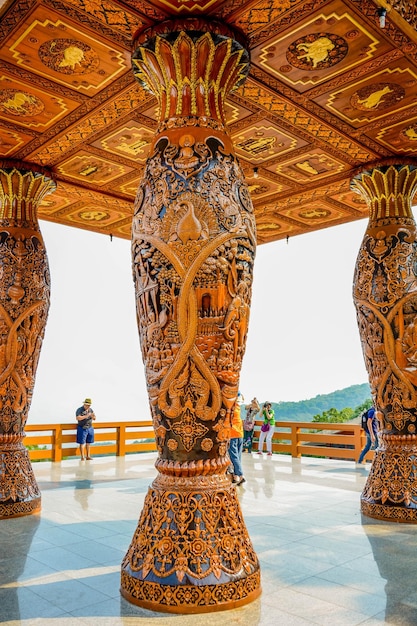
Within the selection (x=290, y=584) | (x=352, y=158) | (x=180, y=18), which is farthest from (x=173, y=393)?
(x=352, y=158)

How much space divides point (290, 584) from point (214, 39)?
378 centimetres

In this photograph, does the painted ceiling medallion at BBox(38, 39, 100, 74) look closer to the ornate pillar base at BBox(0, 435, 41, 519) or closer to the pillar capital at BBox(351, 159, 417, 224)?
the pillar capital at BBox(351, 159, 417, 224)

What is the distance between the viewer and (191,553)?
10.6 feet

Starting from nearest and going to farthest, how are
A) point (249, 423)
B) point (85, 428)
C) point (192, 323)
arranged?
point (192, 323) < point (85, 428) < point (249, 423)

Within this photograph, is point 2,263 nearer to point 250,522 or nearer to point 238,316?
point 238,316

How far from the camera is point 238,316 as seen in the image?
3535 millimetres

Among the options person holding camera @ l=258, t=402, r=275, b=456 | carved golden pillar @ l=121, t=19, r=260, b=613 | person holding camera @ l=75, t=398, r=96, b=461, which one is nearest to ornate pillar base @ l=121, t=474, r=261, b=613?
carved golden pillar @ l=121, t=19, r=260, b=613

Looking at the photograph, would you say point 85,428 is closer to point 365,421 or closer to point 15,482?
point 15,482

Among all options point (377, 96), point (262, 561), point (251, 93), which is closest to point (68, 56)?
point (251, 93)

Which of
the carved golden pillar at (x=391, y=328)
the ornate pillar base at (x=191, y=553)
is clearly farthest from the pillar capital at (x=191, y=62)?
the carved golden pillar at (x=391, y=328)

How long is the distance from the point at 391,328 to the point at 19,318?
159 inches

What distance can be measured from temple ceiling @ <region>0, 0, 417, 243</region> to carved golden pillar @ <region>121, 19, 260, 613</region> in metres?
0.32

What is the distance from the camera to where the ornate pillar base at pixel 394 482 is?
5.36m

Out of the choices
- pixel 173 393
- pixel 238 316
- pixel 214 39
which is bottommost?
pixel 173 393
